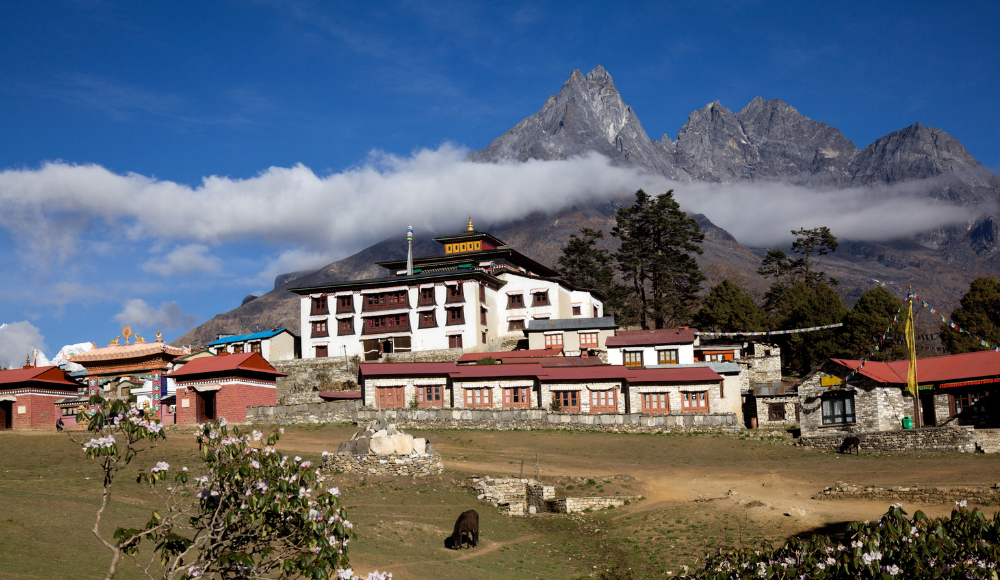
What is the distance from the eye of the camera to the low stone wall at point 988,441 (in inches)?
1602

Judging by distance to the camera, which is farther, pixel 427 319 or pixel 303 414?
pixel 427 319

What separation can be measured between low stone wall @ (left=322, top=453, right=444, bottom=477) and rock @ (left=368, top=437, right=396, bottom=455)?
0.23 meters

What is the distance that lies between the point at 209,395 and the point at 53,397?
1264 cm

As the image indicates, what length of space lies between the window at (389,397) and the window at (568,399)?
37.3 ft

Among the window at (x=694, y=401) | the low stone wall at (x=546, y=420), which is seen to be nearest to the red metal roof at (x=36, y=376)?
the low stone wall at (x=546, y=420)

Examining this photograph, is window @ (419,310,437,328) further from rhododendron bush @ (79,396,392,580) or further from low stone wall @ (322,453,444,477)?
rhododendron bush @ (79,396,392,580)

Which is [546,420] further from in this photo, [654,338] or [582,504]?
[582,504]

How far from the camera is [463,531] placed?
85.4ft

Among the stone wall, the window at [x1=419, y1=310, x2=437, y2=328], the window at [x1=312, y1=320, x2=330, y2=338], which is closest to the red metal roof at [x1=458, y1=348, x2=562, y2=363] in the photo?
the window at [x1=419, y1=310, x2=437, y2=328]

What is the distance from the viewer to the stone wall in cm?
3250

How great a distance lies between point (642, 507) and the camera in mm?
32750

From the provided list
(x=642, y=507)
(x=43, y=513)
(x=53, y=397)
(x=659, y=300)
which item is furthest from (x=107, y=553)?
(x=659, y=300)

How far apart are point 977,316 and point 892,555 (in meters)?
68.7

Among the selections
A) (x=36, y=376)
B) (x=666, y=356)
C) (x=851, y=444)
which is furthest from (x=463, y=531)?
(x=36, y=376)
